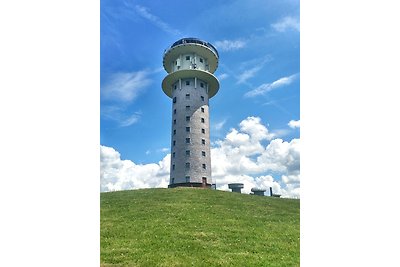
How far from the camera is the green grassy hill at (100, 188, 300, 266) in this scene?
14.5m

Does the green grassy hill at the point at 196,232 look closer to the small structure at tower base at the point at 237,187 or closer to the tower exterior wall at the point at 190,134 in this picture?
the small structure at tower base at the point at 237,187

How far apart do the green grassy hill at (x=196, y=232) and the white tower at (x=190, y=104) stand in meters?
13.4

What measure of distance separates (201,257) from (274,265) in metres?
3.22

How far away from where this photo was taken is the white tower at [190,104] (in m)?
44.1

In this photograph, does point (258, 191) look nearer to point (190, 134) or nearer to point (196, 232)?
point (190, 134)

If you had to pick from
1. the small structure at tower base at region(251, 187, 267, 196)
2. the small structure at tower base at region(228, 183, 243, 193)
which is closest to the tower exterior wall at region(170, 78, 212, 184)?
the small structure at tower base at region(228, 183, 243, 193)

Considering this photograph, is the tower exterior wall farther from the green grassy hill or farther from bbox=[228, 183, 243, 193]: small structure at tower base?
the green grassy hill

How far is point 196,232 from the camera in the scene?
18391 mm

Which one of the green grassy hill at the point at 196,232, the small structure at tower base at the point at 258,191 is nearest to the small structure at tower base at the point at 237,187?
the small structure at tower base at the point at 258,191

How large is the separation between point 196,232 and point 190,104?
3040 cm
